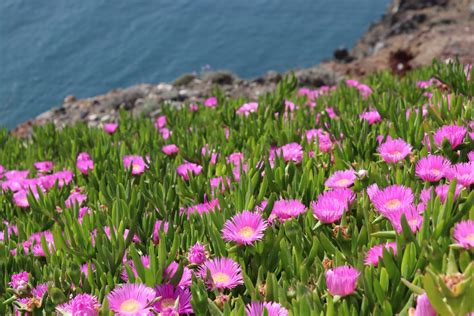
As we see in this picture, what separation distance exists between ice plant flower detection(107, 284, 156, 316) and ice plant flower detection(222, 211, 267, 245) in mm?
264

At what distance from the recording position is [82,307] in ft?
4.12

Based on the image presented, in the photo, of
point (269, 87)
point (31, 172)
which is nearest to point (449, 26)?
point (269, 87)

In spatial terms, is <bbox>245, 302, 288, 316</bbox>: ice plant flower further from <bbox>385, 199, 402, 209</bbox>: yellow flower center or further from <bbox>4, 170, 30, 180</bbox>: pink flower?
<bbox>4, 170, 30, 180</bbox>: pink flower

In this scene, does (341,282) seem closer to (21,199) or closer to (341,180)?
(341,180)

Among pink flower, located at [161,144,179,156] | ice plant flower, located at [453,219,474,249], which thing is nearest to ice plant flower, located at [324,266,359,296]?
ice plant flower, located at [453,219,474,249]

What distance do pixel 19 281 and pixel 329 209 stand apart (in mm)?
774

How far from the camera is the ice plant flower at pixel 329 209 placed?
150 cm

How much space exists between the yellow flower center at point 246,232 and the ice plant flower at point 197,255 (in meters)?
0.10

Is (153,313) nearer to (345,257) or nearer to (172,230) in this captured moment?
(172,230)

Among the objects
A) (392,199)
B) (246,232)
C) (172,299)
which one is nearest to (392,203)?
(392,199)

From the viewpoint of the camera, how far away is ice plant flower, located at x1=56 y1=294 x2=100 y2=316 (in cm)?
125

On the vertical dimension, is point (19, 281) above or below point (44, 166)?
above

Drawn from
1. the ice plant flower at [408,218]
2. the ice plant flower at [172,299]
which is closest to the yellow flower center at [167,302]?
the ice plant flower at [172,299]

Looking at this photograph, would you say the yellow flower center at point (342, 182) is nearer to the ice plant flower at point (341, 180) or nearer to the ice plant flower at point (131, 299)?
the ice plant flower at point (341, 180)
